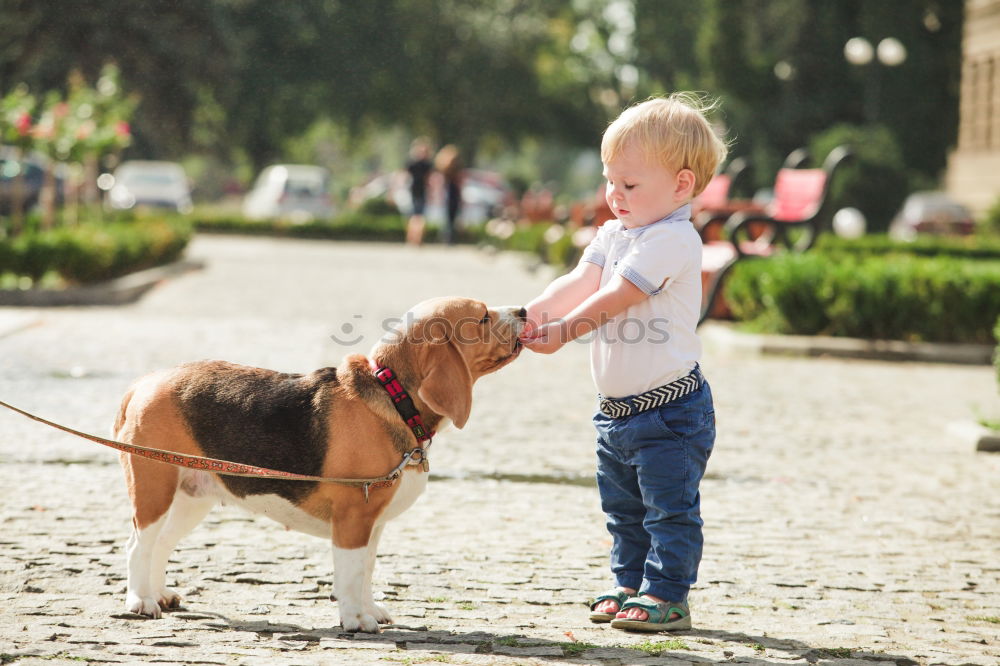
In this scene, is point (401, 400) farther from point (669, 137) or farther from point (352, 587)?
point (669, 137)

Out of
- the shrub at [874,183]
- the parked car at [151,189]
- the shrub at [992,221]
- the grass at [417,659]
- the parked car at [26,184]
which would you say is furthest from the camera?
the parked car at [151,189]

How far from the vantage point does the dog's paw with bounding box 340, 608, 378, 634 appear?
406 centimetres

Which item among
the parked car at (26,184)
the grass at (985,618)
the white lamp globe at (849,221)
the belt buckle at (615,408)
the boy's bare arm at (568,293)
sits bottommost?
the grass at (985,618)

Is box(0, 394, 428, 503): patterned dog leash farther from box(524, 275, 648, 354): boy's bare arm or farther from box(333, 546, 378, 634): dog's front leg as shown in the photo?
box(524, 275, 648, 354): boy's bare arm

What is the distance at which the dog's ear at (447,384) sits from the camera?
13.0 ft

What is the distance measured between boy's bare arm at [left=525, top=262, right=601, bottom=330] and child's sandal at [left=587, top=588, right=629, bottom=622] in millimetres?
915

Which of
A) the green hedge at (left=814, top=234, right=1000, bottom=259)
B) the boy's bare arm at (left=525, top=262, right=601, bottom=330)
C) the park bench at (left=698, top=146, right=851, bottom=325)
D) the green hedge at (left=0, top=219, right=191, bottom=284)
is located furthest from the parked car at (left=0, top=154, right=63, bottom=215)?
the boy's bare arm at (left=525, top=262, right=601, bottom=330)

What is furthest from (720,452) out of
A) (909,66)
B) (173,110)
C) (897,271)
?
(909,66)

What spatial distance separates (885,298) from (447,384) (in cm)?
936

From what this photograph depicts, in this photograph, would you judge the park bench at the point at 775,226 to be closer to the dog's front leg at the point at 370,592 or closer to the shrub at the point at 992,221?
the dog's front leg at the point at 370,592

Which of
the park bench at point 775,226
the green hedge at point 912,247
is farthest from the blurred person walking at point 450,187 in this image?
the park bench at point 775,226

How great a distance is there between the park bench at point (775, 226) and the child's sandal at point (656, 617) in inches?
355

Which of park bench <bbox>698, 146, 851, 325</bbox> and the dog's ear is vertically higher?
park bench <bbox>698, 146, 851, 325</bbox>

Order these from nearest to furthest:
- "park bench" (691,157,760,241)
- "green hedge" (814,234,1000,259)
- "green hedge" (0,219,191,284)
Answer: "green hedge" (0,219,191,284), "park bench" (691,157,760,241), "green hedge" (814,234,1000,259)
